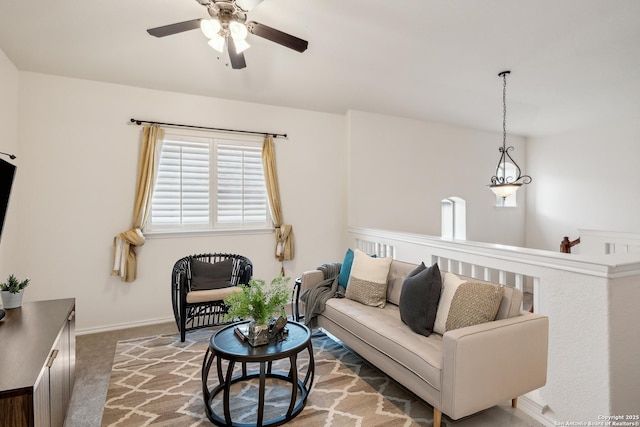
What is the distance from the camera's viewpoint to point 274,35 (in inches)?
95.3

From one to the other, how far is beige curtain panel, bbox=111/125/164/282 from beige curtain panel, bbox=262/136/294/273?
1.36 metres

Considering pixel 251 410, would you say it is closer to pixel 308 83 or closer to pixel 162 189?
pixel 162 189

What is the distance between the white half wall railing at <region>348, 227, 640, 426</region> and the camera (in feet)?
6.58

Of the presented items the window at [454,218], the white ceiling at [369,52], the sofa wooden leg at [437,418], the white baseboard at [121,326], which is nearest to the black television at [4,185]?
the white ceiling at [369,52]

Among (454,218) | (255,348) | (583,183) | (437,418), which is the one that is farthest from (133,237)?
(583,183)

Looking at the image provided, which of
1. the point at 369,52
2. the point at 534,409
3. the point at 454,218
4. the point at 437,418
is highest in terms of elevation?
the point at 369,52

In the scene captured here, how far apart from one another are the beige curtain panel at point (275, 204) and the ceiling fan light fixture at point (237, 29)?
7.32 ft

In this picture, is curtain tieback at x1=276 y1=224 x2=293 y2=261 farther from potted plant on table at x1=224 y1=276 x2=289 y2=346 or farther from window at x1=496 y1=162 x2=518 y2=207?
window at x1=496 y1=162 x2=518 y2=207

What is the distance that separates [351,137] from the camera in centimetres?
502

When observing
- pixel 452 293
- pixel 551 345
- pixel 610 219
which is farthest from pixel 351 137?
pixel 610 219

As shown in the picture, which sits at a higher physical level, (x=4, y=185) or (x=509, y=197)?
(x=509, y=197)

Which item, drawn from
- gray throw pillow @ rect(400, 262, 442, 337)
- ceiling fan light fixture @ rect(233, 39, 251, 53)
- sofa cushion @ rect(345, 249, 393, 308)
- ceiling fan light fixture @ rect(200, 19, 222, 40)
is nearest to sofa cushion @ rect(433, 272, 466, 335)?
gray throw pillow @ rect(400, 262, 442, 337)

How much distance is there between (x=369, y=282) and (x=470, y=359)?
129cm

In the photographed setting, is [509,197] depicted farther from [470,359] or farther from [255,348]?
[255,348]
